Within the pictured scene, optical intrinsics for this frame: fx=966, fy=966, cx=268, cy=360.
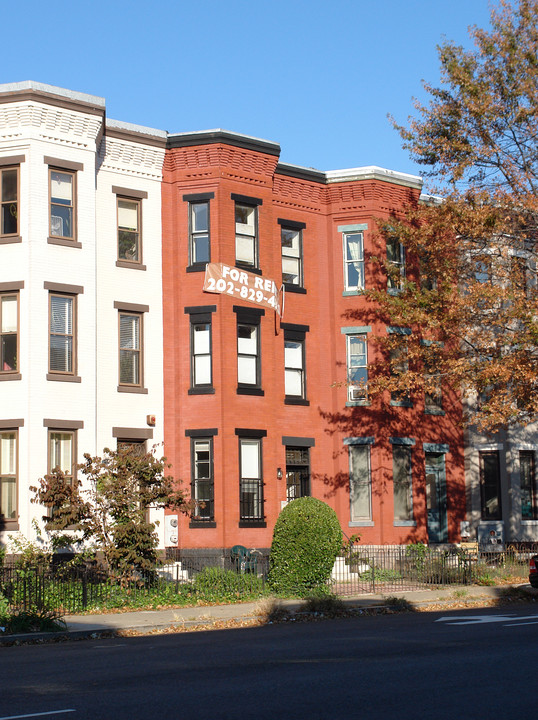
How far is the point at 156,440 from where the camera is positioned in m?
29.3

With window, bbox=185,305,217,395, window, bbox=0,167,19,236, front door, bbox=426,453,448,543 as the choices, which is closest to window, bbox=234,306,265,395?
window, bbox=185,305,217,395

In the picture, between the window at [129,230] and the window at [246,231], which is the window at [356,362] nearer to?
the window at [246,231]

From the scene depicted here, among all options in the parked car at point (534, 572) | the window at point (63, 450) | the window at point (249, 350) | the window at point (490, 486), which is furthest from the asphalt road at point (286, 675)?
the window at point (490, 486)

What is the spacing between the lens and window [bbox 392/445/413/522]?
32.5 metres

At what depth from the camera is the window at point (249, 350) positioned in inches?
1179

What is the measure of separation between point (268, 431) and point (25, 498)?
7.92 meters

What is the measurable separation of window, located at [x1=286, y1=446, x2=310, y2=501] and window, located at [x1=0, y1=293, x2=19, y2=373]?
958 centimetres

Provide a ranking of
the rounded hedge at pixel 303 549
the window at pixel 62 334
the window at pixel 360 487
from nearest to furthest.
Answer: the rounded hedge at pixel 303 549
the window at pixel 62 334
the window at pixel 360 487

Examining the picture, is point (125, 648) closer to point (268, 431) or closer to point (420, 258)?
point (268, 431)

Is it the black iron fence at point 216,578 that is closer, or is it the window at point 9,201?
the black iron fence at point 216,578

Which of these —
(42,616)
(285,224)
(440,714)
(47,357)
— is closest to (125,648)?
(42,616)

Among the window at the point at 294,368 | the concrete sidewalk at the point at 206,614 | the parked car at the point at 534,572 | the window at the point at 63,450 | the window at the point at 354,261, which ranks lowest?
the concrete sidewalk at the point at 206,614

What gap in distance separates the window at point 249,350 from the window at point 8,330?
674cm

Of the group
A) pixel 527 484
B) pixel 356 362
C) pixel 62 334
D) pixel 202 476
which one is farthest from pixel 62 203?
pixel 527 484
